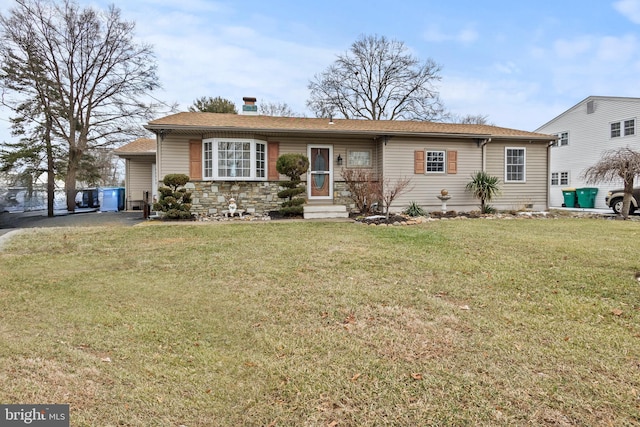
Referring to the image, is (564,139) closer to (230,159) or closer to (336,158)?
(336,158)

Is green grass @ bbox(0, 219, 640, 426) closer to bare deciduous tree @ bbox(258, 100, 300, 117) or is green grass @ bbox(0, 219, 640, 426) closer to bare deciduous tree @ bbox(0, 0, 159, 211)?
bare deciduous tree @ bbox(0, 0, 159, 211)

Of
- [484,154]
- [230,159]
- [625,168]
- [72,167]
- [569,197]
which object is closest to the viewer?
[625,168]

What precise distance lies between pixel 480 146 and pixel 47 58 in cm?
1879

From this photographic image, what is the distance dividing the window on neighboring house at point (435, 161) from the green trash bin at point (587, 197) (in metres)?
10.3

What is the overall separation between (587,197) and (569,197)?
2.92 feet

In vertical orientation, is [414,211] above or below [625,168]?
below

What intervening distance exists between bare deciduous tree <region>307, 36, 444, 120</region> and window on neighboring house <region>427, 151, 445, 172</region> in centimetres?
1375

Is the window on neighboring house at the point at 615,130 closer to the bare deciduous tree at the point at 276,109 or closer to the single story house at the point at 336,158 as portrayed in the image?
the single story house at the point at 336,158

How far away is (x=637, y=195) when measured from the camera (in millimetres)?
12945

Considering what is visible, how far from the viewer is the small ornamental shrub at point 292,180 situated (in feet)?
35.0

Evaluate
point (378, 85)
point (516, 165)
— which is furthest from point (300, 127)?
point (378, 85)

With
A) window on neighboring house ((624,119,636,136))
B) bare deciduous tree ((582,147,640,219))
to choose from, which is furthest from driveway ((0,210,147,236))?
window on neighboring house ((624,119,636,136))

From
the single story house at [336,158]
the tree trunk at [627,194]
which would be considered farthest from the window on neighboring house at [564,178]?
the tree trunk at [627,194]

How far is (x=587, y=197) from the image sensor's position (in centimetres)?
1794
